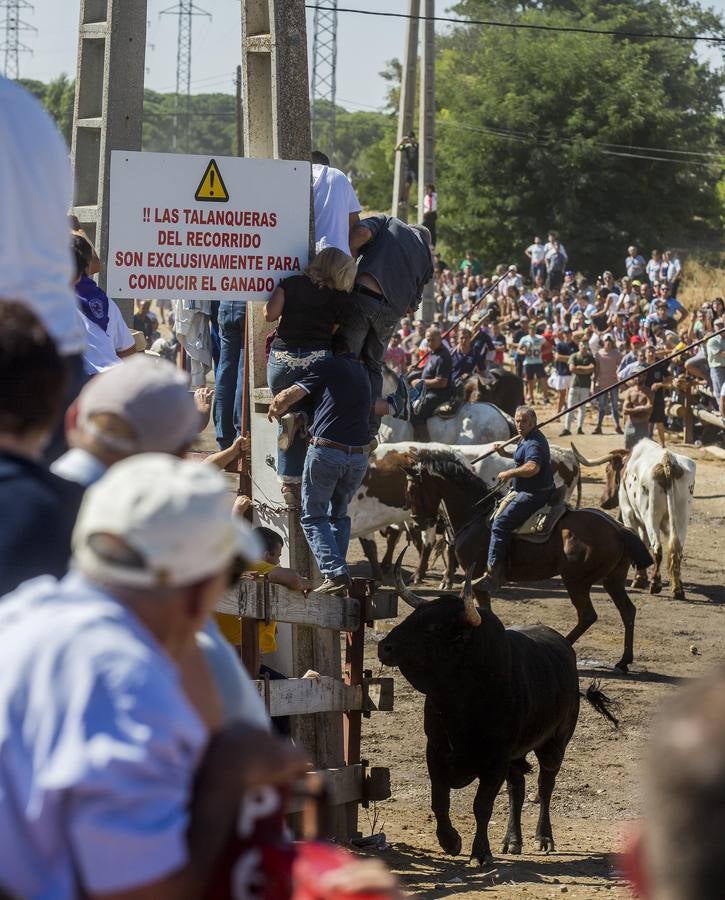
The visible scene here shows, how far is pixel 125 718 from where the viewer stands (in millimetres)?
2084

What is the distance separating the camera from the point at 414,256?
7980 millimetres

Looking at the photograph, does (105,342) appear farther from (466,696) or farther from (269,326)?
(466,696)

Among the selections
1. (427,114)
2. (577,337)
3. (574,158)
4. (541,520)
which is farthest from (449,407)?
(574,158)

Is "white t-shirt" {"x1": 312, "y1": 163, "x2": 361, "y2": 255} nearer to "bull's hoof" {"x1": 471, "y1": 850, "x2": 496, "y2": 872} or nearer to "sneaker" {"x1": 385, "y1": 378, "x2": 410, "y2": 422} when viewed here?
"bull's hoof" {"x1": 471, "y1": 850, "x2": 496, "y2": 872}

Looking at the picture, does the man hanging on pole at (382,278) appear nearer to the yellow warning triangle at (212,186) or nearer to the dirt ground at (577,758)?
the yellow warning triangle at (212,186)

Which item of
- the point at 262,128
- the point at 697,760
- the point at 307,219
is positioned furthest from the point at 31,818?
the point at 262,128

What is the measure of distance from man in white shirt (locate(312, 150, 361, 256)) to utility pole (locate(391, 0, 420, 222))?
2030 cm

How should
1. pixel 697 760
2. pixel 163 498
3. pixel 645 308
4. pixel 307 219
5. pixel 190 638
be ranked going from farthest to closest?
pixel 645 308 → pixel 307 219 → pixel 190 638 → pixel 163 498 → pixel 697 760

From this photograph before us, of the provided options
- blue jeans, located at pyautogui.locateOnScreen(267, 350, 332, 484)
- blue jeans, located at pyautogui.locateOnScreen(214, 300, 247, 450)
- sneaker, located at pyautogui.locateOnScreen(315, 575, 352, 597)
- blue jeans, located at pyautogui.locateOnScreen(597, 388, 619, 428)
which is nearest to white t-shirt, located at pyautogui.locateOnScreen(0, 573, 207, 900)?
blue jeans, located at pyautogui.locateOnScreen(267, 350, 332, 484)

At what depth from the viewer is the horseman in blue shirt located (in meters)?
15.2

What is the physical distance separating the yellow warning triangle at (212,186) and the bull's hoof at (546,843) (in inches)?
186

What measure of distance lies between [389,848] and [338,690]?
4.01 ft

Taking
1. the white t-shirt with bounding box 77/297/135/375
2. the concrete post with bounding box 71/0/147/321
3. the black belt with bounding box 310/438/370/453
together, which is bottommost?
the black belt with bounding box 310/438/370/453

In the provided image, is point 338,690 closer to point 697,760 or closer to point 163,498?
point 163,498
